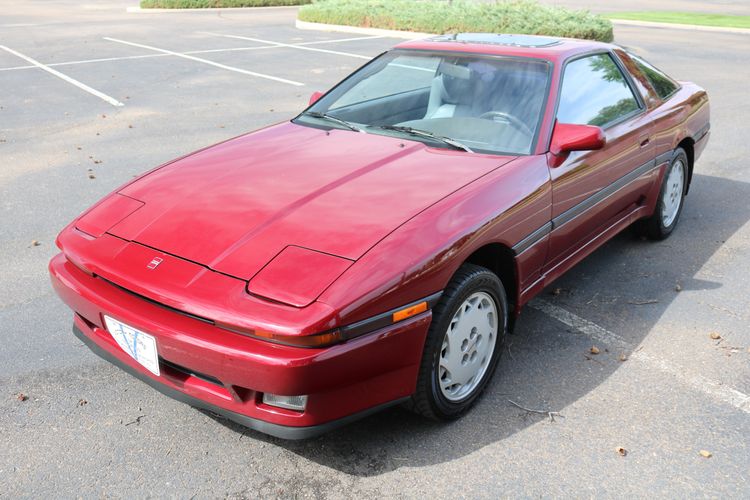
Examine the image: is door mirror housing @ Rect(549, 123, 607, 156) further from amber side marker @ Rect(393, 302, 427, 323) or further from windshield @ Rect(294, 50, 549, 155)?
amber side marker @ Rect(393, 302, 427, 323)

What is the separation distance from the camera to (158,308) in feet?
9.07

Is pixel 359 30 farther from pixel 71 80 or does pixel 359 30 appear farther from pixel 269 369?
pixel 269 369

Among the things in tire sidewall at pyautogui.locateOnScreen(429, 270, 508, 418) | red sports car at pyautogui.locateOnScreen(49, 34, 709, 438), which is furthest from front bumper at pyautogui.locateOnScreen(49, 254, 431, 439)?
tire sidewall at pyautogui.locateOnScreen(429, 270, 508, 418)

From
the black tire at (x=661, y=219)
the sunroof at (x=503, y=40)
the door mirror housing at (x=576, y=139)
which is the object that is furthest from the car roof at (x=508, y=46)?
the black tire at (x=661, y=219)

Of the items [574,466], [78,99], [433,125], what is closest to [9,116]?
[78,99]

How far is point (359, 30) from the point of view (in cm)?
1928

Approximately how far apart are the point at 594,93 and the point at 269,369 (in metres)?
2.84

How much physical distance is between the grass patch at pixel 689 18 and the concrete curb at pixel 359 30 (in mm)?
8279

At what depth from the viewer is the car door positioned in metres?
3.85

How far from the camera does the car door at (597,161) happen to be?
3.85 metres

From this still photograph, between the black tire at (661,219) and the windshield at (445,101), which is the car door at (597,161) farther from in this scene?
the black tire at (661,219)

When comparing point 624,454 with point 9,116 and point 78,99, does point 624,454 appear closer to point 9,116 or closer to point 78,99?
point 9,116

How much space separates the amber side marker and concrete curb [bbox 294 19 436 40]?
15.6 metres

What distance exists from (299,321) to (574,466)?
51.8 inches
